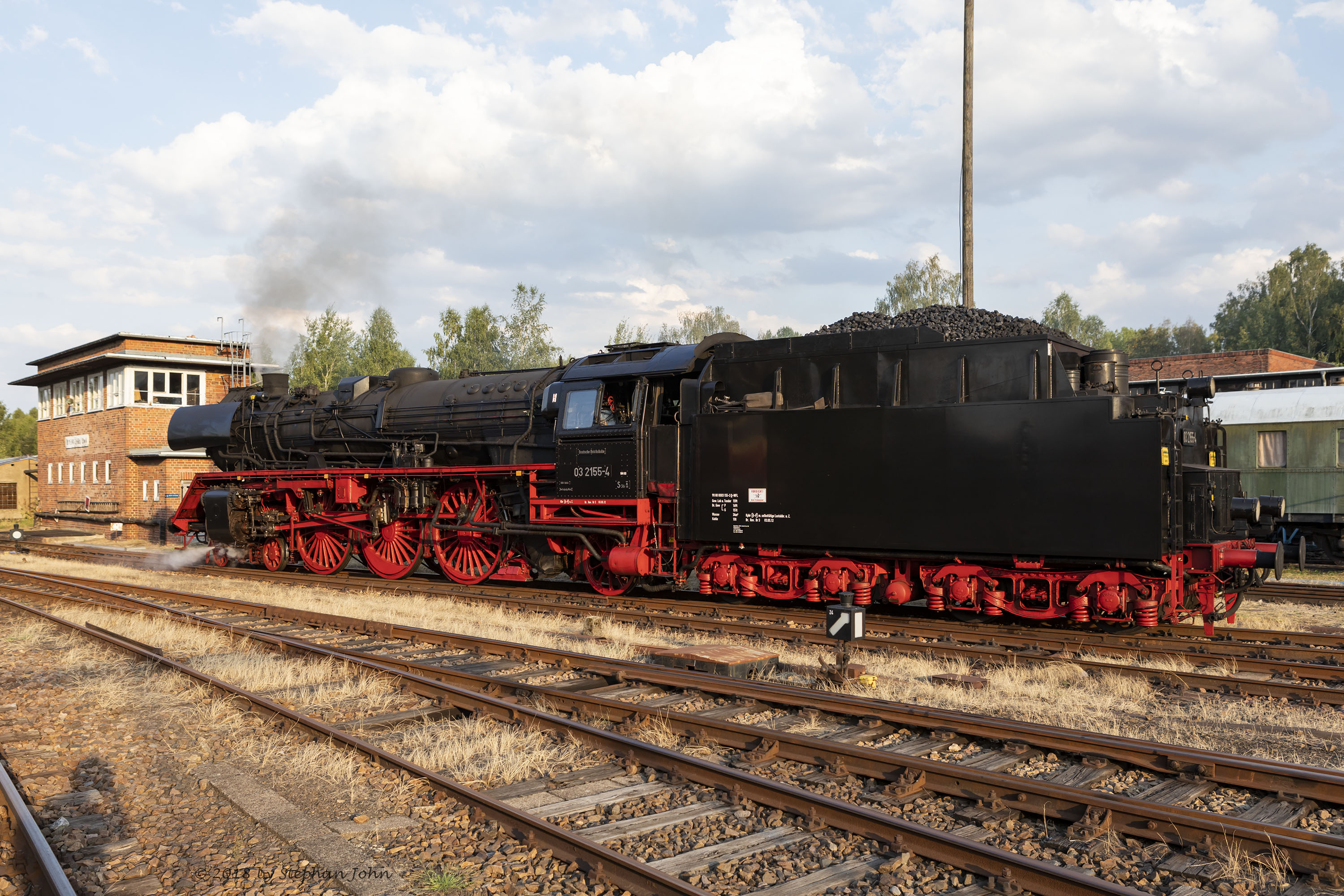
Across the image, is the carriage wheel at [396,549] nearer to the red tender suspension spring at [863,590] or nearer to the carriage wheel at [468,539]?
the carriage wheel at [468,539]

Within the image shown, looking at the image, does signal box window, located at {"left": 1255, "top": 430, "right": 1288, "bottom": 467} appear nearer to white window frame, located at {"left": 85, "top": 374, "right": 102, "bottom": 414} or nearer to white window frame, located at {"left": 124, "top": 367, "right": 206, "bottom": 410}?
white window frame, located at {"left": 124, "top": 367, "right": 206, "bottom": 410}

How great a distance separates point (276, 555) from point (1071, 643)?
45.7ft

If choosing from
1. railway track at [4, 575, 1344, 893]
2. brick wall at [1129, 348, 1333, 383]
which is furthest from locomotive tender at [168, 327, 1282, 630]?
brick wall at [1129, 348, 1333, 383]

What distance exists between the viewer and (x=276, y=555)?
1706 cm

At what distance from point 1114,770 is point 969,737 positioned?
0.87 metres

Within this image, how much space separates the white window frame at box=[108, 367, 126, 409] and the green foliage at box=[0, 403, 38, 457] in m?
66.5

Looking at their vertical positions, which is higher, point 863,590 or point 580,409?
point 580,409

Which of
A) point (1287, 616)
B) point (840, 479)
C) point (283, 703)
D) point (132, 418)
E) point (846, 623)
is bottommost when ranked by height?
point (1287, 616)

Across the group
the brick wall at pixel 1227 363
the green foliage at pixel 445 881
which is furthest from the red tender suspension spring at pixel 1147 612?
the brick wall at pixel 1227 363

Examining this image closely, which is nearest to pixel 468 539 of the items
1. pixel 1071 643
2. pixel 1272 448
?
pixel 1071 643

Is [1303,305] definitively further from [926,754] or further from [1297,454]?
[926,754]

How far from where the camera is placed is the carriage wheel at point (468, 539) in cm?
1398

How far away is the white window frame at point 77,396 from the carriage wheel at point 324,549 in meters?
23.2

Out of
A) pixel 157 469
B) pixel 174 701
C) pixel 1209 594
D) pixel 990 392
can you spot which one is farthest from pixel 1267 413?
pixel 157 469
